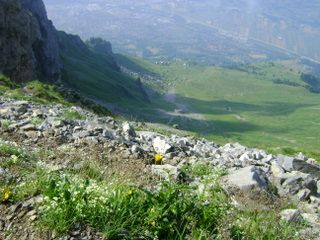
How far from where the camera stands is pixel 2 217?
790 centimetres

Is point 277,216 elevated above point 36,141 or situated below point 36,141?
above

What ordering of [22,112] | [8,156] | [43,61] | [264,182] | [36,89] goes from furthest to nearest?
[43,61] < [36,89] < [22,112] < [264,182] < [8,156]

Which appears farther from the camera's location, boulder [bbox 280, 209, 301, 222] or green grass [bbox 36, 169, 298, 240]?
boulder [bbox 280, 209, 301, 222]

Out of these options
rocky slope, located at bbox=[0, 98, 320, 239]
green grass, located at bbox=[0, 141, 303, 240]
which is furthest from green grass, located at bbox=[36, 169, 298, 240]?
rocky slope, located at bbox=[0, 98, 320, 239]

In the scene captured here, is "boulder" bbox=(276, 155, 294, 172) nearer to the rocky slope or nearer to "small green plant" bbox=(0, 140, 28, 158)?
the rocky slope

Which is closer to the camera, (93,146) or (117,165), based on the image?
(117,165)

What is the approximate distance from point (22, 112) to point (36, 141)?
8944 millimetres

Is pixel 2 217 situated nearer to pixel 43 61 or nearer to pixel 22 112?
pixel 22 112

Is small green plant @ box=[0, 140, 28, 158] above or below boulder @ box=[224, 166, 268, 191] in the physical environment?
above

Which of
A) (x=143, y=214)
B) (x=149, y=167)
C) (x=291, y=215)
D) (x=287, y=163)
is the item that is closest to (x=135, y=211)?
(x=143, y=214)

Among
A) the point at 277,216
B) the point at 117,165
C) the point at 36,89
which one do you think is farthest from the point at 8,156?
the point at 36,89

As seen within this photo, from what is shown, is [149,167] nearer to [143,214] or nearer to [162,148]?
[162,148]

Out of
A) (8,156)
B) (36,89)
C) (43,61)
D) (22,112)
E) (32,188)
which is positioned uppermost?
(32,188)

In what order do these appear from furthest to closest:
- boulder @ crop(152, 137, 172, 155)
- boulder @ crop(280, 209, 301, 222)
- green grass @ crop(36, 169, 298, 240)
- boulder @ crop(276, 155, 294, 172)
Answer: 1. boulder @ crop(276, 155, 294, 172)
2. boulder @ crop(152, 137, 172, 155)
3. boulder @ crop(280, 209, 301, 222)
4. green grass @ crop(36, 169, 298, 240)
